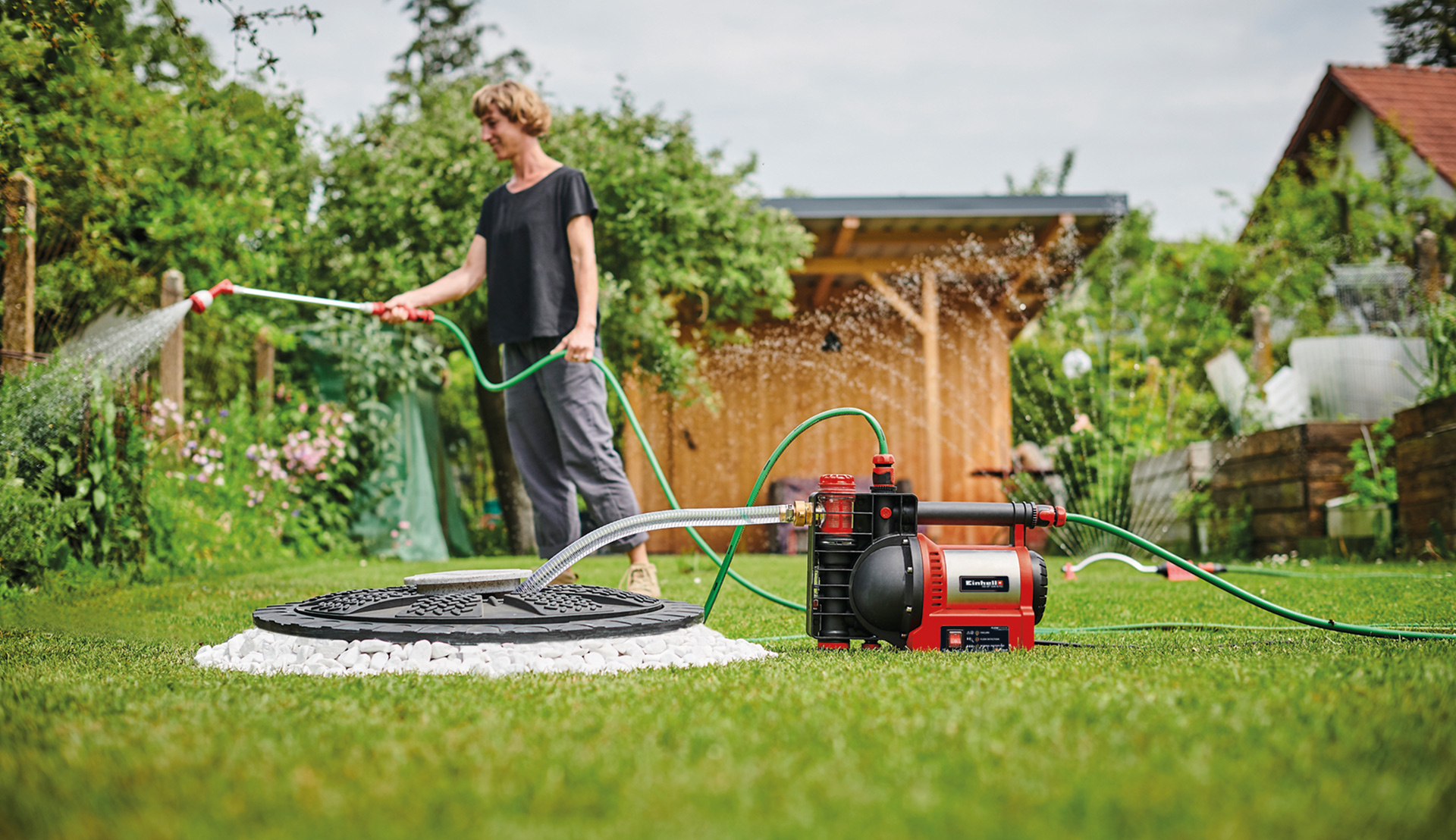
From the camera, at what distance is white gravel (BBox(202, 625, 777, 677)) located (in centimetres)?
196

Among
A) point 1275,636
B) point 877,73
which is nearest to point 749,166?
point 1275,636

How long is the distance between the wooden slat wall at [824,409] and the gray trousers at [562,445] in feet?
21.4

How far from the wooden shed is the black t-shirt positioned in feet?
19.6

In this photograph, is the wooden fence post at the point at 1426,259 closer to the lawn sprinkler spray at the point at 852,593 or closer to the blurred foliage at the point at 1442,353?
the blurred foliage at the point at 1442,353

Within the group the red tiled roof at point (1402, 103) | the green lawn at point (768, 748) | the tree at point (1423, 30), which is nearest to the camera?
the green lawn at point (768, 748)

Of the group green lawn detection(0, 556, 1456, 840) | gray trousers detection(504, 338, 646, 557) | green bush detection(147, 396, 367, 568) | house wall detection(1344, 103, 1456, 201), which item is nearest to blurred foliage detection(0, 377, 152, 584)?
green bush detection(147, 396, 367, 568)

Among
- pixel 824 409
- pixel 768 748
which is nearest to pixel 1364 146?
pixel 824 409

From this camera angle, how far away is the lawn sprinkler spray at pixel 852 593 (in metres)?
2.14

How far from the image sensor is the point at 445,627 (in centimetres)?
204

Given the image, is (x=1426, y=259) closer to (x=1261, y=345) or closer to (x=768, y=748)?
(x=1261, y=345)

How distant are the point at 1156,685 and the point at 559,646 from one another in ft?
3.65

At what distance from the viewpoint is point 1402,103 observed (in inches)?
590

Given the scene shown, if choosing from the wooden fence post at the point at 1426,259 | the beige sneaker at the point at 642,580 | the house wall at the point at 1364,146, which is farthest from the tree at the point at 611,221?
the house wall at the point at 1364,146

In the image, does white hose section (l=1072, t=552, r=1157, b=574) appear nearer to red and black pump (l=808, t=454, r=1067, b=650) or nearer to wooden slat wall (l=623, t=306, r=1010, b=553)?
red and black pump (l=808, t=454, r=1067, b=650)
